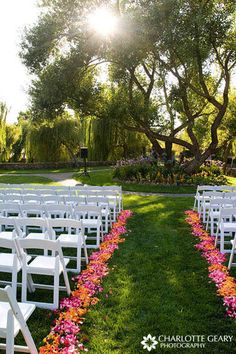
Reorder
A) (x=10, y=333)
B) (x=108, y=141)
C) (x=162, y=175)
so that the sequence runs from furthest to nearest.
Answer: (x=108, y=141) → (x=162, y=175) → (x=10, y=333)

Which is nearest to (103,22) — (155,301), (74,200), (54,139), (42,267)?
(74,200)

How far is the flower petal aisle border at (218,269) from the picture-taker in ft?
13.6

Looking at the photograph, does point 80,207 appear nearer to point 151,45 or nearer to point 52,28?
point 151,45

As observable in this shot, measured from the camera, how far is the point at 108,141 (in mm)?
29594

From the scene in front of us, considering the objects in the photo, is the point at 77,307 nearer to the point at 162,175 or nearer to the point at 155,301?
the point at 155,301

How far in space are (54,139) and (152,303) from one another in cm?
2766

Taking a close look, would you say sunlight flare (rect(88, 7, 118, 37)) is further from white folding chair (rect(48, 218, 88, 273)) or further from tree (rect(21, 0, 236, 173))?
white folding chair (rect(48, 218, 88, 273))

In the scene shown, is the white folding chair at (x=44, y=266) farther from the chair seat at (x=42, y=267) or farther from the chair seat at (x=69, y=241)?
the chair seat at (x=69, y=241)

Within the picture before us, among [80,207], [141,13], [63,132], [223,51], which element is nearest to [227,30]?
[223,51]

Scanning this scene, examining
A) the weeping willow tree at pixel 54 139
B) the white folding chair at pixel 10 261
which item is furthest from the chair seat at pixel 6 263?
the weeping willow tree at pixel 54 139

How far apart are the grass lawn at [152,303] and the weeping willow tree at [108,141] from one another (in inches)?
903

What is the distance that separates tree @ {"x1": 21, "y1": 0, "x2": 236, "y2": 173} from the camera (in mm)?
14219

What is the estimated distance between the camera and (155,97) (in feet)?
74.4

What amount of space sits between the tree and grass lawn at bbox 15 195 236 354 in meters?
10.8
